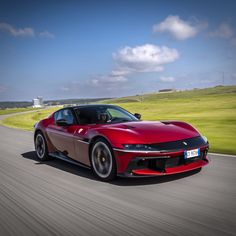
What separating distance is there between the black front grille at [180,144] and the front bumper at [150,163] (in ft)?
0.31

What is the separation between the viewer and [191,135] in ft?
17.7

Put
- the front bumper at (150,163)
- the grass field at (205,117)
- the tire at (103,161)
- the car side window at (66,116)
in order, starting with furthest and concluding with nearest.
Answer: the grass field at (205,117) < the car side window at (66,116) < the tire at (103,161) < the front bumper at (150,163)

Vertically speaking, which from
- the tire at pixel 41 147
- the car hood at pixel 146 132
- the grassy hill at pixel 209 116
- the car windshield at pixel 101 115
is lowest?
the grassy hill at pixel 209 116

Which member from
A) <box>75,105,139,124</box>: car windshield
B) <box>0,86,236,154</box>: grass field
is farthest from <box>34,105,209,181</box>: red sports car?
<box>0,86,236,154</box>: grass field

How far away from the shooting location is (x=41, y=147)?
788 cm

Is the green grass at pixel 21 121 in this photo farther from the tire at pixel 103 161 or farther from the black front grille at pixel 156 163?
the black front grille at pixel 156 163

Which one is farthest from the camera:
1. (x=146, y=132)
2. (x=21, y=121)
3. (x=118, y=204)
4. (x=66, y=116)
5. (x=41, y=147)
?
(x=21, y=121)

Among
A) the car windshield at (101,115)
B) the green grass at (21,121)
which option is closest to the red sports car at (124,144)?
the car windshield at (101,115)

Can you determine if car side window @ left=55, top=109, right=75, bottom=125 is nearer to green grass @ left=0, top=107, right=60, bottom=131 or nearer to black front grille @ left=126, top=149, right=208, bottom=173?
black front grille @ left=126, top=149, right=208, bottom=173

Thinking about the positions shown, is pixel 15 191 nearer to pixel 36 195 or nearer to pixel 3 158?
pixel 36 195

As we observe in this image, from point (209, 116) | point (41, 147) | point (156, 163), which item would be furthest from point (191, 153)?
point (209, 116)

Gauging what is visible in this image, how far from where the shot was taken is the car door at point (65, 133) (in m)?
6.36

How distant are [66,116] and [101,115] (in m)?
0.92

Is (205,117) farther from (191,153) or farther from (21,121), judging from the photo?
(191,153)
